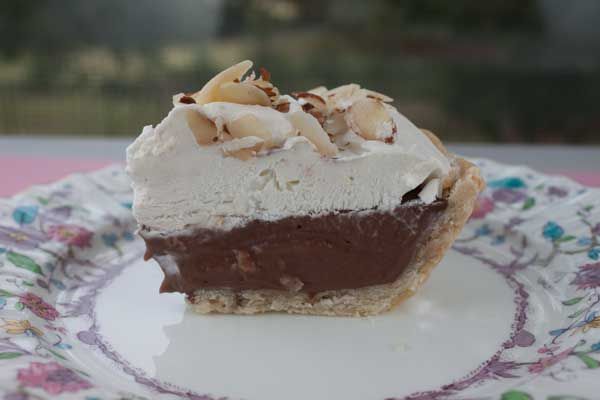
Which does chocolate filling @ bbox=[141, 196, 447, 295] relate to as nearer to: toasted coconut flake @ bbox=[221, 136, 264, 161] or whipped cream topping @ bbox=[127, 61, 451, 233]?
whipped cream topping @ bbox=[127, 61, 451, 233]

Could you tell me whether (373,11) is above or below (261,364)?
above

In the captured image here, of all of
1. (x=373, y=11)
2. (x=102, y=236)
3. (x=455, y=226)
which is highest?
(x=373, y=11)

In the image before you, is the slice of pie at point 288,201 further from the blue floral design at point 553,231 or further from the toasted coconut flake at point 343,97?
the blue floral design at point 553,231

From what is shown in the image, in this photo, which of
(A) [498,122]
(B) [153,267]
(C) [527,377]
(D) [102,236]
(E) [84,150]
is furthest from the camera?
(A) [498,122]

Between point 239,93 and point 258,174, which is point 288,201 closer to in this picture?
point 258,174

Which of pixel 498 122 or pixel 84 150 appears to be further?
pixel 498 122

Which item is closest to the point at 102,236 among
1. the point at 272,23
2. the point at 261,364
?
the point at 261,364

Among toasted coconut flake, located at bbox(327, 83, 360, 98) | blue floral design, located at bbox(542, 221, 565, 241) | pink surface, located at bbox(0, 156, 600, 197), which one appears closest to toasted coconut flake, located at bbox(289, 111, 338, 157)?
toasted coconut flake, located at bbox(327, 83, 360, 98)

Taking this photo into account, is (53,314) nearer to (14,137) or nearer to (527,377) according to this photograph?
(527,377)
